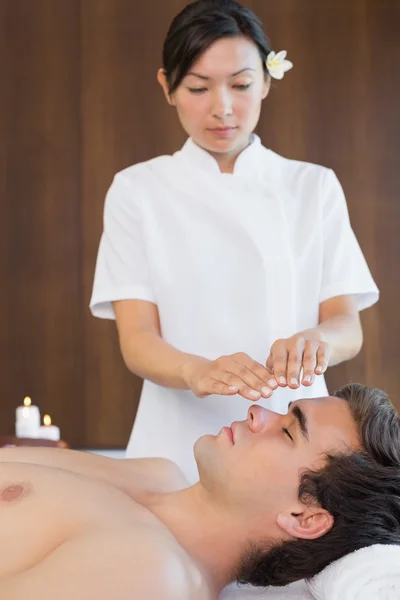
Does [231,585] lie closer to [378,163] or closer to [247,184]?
[247,184]

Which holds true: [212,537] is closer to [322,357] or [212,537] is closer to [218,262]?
[322,357]

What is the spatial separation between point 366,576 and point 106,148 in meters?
3.54

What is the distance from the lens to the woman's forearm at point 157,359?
2010mm

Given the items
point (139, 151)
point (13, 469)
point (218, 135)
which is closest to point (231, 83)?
point (218, 135)

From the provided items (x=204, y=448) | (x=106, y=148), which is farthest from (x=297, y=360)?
(x=106, y=148)

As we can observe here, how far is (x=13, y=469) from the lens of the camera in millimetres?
1735

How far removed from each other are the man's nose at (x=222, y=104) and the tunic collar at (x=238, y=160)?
0.18 m

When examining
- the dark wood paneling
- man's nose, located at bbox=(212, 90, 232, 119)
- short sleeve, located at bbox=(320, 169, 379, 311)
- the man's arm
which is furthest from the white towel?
the dark wood paneling

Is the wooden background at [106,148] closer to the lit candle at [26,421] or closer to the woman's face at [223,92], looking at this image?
the lit candle at [26,421]

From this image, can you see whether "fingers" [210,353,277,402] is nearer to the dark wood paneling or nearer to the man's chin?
the man's chin

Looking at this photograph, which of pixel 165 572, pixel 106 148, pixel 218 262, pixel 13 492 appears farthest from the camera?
pixel 106 148

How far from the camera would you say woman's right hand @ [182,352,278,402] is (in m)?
1.70

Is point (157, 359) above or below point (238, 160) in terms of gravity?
below

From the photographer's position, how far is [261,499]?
176 centimetres
